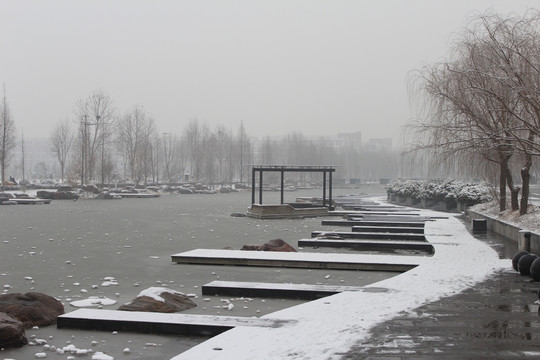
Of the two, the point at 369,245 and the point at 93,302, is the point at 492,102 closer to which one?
the point at 369,245

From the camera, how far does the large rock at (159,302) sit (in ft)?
30.1

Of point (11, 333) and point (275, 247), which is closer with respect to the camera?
point (11, 333)

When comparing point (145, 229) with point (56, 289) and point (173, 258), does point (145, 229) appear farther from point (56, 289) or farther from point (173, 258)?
point (56, 289)

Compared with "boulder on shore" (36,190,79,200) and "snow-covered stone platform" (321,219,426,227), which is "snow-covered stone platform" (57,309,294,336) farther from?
"boulder on shore" (36,190,79,200)

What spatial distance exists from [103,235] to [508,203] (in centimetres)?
1576

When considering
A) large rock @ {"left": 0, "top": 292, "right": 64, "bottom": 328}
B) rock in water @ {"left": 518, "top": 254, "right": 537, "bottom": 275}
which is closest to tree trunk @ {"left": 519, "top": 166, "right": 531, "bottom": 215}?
rock in water @ {"left": 518, "top": 254, "right": 537, "bottom": 275}

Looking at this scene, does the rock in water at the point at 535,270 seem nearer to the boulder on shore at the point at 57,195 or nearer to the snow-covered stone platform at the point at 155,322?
the snow-covered stone platform at the point at 155,322

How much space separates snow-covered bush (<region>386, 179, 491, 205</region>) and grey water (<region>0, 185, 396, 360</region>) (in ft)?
37.7

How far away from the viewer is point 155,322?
8086mm

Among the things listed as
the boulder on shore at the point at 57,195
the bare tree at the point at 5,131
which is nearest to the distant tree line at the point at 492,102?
the boulder on shore at the point at 57,195

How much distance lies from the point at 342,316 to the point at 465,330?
5.23 feet

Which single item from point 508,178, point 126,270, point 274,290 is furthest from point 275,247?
point 508,178

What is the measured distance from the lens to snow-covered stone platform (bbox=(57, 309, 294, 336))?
25.9 feet

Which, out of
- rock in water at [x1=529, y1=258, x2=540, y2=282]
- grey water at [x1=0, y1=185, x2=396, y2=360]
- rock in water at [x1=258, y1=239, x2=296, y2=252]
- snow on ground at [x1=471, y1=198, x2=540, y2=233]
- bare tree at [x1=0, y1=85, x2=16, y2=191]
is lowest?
grey water at [x1=0, y1=185, x2=396, y2=360]
